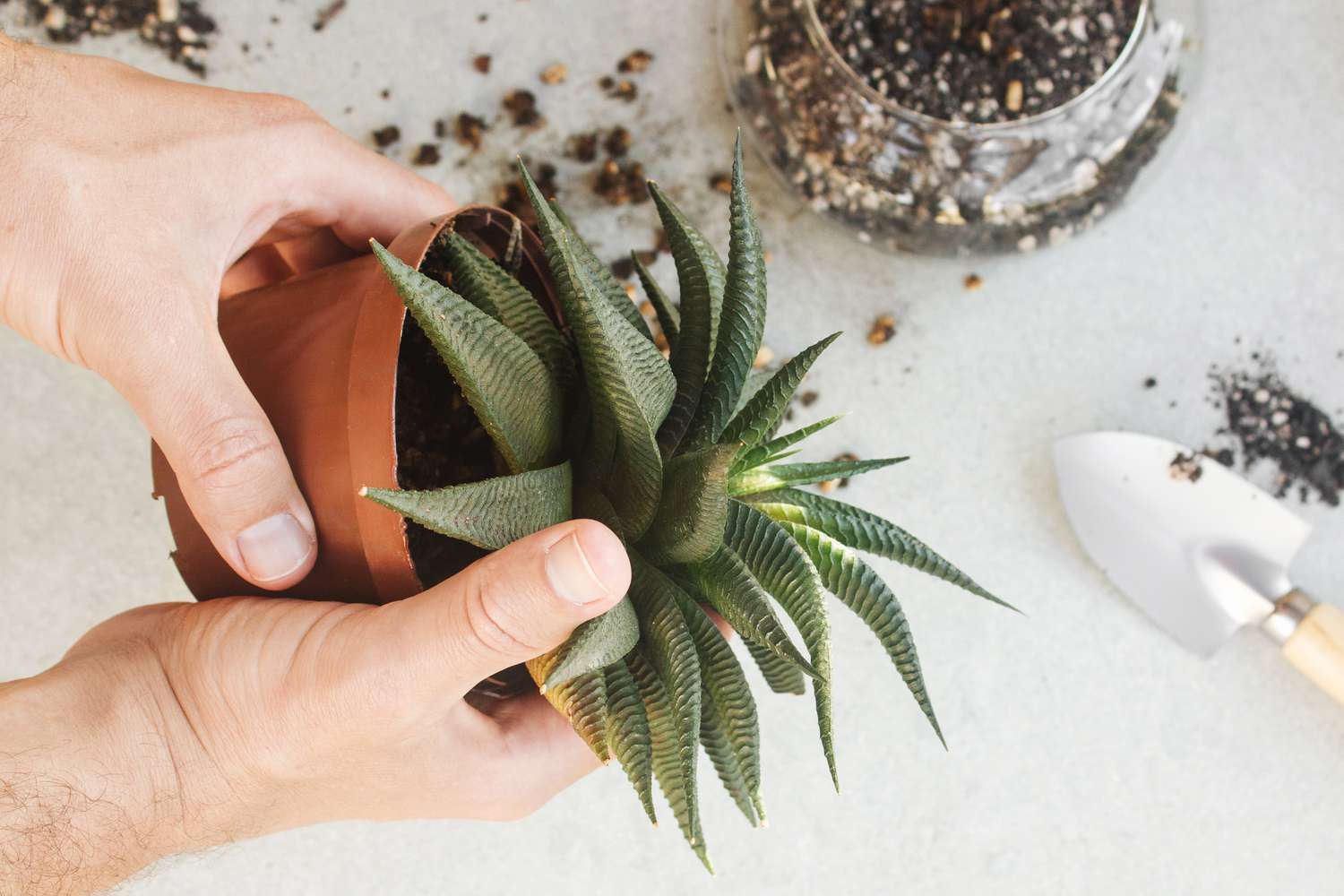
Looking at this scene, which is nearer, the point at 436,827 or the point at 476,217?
the point at 476,217

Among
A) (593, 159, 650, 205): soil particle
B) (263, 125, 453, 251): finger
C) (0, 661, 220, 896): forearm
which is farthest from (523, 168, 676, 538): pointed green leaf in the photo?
(593, 159, 650, 205): soil particle

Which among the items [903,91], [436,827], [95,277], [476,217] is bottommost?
[436,827]

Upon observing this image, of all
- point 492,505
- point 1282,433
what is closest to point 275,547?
point 492,505

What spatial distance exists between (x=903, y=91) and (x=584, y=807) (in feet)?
2.56

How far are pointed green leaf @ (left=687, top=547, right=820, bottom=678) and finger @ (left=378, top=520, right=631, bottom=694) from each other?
73 millimetres

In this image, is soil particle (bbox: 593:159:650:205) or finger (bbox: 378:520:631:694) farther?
soil particle (bbox: 593:159:650:205)

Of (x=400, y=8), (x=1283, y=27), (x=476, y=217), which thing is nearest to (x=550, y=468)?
(x=476, y=217)

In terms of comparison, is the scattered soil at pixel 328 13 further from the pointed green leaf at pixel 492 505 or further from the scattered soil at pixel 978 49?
the pointed green leaf at pixel 492 505

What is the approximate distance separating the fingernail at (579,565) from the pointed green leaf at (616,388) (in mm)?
67

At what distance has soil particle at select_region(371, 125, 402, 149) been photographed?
3.46 ft

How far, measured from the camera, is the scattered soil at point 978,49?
1.02 metres

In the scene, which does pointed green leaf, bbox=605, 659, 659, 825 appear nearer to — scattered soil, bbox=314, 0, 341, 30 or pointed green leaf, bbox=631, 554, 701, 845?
pointed green leaf, bbox=631, 554, 701, 845

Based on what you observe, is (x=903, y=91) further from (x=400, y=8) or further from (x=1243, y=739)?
(x=1243, y=739)

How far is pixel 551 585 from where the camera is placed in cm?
52
